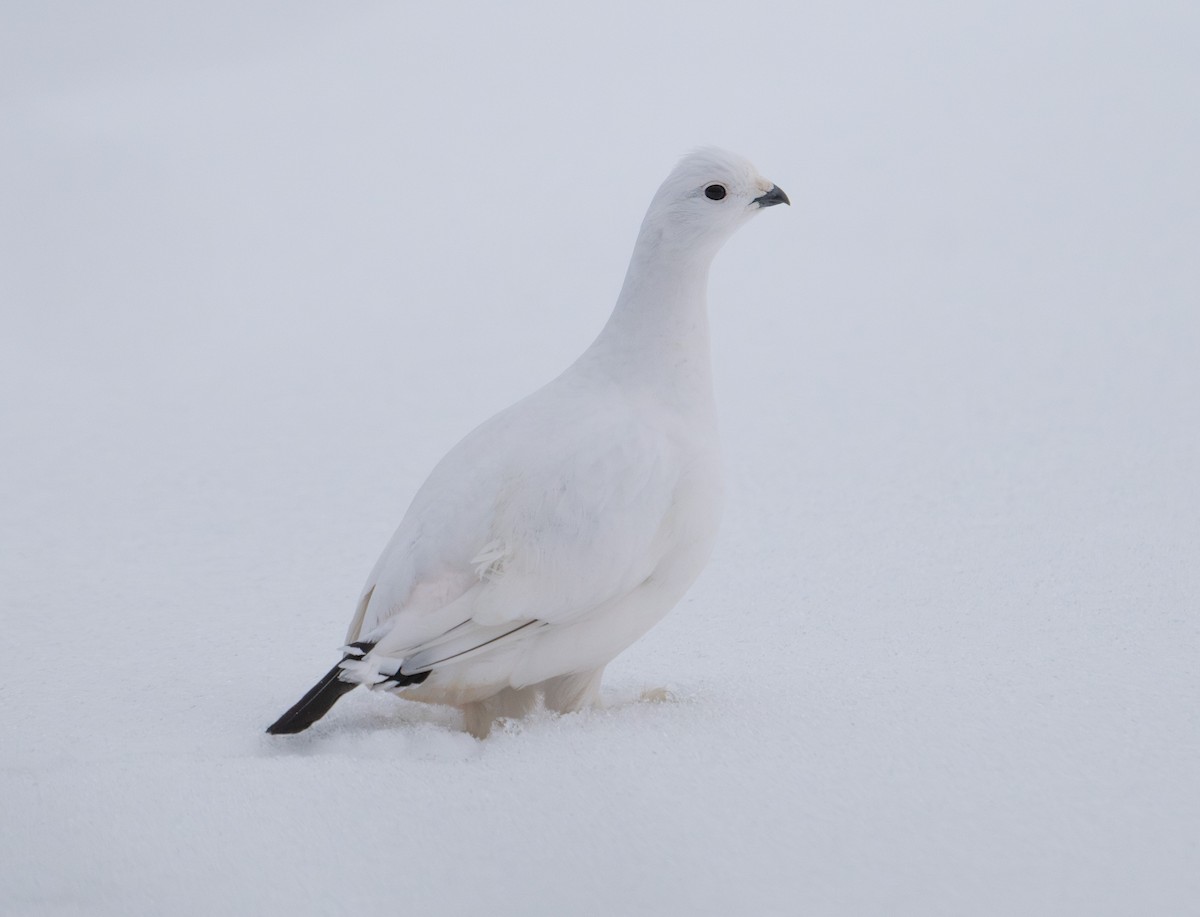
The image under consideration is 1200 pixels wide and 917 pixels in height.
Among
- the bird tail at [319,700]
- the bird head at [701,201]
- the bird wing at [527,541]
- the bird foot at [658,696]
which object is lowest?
the bird foot at [658,696]

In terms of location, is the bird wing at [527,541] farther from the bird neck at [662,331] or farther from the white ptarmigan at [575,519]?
the bird neck at [662,331]

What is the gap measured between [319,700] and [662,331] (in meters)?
1.00

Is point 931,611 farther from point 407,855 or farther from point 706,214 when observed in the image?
point 407,855

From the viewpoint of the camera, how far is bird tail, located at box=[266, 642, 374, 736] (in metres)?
2.22

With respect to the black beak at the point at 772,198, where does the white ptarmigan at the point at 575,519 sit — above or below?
below

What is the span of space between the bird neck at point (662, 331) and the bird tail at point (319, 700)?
30.4 inches

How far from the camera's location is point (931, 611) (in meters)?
3.18

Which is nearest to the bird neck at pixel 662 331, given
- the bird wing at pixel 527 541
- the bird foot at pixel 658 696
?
the bird wing at pixel 527 541

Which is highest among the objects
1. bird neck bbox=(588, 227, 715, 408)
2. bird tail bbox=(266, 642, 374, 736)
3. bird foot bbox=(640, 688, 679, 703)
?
bird neck bbox=(588, 227, 715, 408)

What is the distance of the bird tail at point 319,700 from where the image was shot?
2217 mm

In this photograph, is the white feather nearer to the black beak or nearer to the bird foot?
the black beak

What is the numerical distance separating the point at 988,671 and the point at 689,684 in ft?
2.13

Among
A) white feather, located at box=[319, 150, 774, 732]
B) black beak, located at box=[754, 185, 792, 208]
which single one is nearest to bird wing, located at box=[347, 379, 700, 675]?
white feather, located at box=[319, 150, 774, 732]

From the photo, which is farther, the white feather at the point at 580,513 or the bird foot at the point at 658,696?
the bird foot at the point at 658,696
